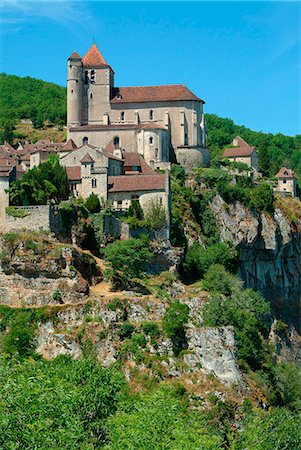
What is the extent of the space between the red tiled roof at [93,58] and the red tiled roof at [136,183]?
22.7m

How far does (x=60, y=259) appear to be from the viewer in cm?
5206

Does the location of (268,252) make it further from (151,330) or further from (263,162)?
(263,162)

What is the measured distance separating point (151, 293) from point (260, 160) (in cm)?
4844

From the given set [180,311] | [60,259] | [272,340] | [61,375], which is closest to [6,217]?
[60,259]

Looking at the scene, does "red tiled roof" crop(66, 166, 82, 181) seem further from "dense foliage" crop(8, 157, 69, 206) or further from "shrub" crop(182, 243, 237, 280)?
"shrub" crop(182, 243, 237, 280)

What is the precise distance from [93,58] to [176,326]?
41.1 m

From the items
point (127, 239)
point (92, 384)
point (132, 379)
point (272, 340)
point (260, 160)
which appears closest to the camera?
point (92, 384)

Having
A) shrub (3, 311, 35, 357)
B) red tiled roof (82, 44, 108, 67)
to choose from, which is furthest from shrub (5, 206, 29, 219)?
red tiled roof (82, 44, 108, 67)

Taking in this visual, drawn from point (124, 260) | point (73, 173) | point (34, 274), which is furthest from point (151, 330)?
point (73, 173)

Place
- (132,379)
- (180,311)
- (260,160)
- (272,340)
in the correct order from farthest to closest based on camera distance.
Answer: (260,160), (272,340), (180,311), (132,379)

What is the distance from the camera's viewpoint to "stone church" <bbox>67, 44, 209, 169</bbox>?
3019 inches

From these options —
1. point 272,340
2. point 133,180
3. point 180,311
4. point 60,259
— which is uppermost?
point 133,180

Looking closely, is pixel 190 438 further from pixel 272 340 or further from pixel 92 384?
pixel 272 340

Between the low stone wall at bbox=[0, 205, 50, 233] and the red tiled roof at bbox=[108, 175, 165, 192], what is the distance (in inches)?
361
